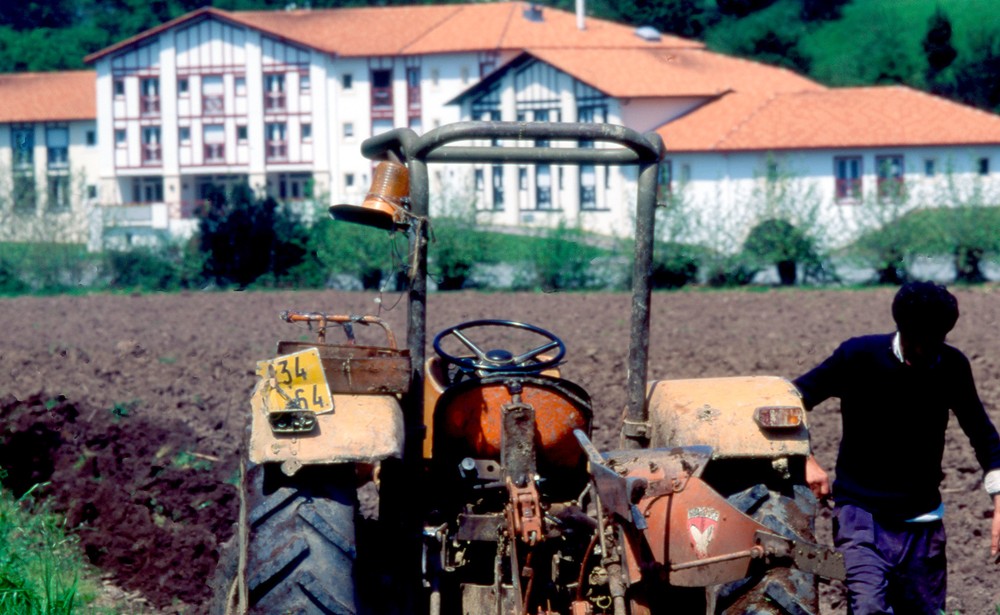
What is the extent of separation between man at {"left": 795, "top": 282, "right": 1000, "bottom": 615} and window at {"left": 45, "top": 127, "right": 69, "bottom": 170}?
61680 millimetres

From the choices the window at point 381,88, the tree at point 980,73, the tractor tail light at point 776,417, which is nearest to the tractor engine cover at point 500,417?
the tractor tail light at point 776,417

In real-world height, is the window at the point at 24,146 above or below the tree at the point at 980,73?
below

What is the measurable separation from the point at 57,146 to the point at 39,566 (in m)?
60.4

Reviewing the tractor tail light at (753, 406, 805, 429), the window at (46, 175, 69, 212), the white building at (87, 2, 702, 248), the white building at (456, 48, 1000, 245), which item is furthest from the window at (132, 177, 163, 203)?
the tractor tail light at (753, 406, 805, 429)

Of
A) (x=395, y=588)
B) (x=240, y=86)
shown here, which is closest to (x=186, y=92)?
(x=240, y=86)

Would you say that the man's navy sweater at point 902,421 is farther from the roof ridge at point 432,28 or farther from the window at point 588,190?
the roof ridge at point 432,28

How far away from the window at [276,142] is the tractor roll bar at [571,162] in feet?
181

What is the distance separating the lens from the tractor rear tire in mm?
3942

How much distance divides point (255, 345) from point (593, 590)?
12832mm

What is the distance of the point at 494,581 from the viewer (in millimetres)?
4473

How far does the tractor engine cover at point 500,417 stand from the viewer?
4418mm

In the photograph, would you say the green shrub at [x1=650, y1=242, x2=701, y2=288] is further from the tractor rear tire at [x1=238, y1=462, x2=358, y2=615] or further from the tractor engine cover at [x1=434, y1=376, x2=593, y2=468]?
the tractor rear tire at [x1=238, y1=462, x2=358, y2=615]

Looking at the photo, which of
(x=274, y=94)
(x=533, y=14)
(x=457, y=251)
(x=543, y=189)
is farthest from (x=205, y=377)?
(x=274, y=94)

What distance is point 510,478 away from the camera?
4.20 metres
